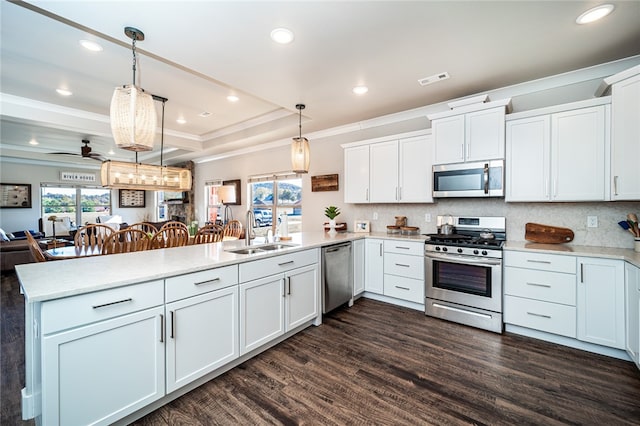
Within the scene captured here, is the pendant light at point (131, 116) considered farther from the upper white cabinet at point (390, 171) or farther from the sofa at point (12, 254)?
the sofa at point (12, 254)

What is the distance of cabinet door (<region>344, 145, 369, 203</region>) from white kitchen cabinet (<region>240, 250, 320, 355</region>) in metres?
1.53

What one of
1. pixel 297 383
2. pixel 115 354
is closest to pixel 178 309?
pixel 115 354

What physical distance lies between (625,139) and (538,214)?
0.99 meters

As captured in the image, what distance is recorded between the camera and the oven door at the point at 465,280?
9.00ft

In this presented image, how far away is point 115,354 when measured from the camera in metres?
1.48

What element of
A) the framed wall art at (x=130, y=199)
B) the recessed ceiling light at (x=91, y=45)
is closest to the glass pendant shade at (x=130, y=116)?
the recessed ceiling light at (x=91, y=45)

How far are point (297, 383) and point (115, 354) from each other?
1192 millimetres

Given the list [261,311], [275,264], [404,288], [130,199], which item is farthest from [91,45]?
[130,199]

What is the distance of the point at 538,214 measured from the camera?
2.99 metres

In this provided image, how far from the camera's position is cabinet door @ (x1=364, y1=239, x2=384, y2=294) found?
3596mm

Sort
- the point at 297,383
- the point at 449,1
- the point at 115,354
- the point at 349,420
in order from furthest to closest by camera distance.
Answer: the point at 297,383
the point at 449,1
the point at 349,420
the point at 115,354

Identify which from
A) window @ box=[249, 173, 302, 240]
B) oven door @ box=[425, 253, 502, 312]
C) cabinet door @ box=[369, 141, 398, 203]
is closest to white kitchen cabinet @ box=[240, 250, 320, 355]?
oven door @ box=[425, 253, 502, 312]

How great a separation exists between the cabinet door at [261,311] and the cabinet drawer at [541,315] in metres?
2.29

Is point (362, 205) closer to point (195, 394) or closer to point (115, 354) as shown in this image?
point (195, 394)
